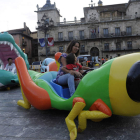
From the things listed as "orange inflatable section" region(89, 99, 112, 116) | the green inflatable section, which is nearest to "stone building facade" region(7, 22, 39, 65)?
the green inflatable section

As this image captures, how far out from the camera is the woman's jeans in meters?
2.33

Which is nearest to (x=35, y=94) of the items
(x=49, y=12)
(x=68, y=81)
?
(x=68, y=81)

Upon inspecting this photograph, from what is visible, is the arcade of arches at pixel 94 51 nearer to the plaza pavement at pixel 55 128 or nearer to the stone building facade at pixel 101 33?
the stone building facade at pixel 101 33

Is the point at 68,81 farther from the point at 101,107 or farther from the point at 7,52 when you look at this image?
the point at 7,52

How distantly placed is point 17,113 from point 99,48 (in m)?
27.1

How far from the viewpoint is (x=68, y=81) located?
235 cm

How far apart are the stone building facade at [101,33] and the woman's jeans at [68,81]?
26.6 meters

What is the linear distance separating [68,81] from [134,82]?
1088 mm

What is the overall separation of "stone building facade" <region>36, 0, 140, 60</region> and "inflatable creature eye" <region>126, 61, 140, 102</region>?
27328 mm

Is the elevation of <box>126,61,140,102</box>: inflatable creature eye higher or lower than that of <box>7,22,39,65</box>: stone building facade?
lower

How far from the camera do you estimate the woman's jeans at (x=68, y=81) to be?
7.64 feet

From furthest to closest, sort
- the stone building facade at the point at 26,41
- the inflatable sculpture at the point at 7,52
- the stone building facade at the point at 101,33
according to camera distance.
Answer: the stone building facade at the point at 26,41, the stone building facade at the point at 101,33, the inflatable sculpture at the point at 7,52

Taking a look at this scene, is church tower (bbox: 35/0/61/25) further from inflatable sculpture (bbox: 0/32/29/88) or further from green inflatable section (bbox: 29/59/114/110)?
green inflatable section (bbox: 29/59/114/110)

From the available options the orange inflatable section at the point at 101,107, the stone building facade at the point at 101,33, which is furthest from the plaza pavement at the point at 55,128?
the stone building facade at the point at 101,33
